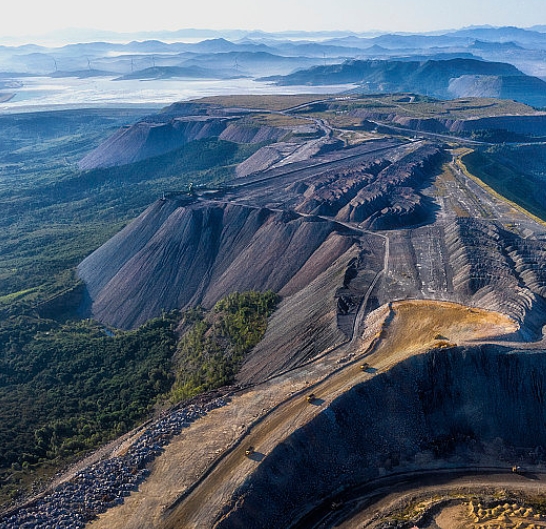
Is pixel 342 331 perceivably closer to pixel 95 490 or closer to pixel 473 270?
pixel 473 270

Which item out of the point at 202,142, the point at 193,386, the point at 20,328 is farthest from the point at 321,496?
the point at 202,142

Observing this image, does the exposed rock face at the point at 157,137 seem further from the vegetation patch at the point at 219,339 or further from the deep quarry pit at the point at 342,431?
the deep quarry pit at the point at 342,431

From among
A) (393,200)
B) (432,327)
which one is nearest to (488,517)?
(432,327)

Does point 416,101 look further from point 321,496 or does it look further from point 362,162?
point 321,496

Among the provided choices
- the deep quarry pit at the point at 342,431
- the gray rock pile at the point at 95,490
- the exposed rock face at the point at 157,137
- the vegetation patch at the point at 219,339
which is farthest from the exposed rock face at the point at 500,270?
the exposed rock face at the point at 157,137

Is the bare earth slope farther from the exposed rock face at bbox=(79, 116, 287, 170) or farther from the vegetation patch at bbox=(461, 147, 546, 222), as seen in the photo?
the exposed rock face at bbox=(79, 116, 287, 170)
